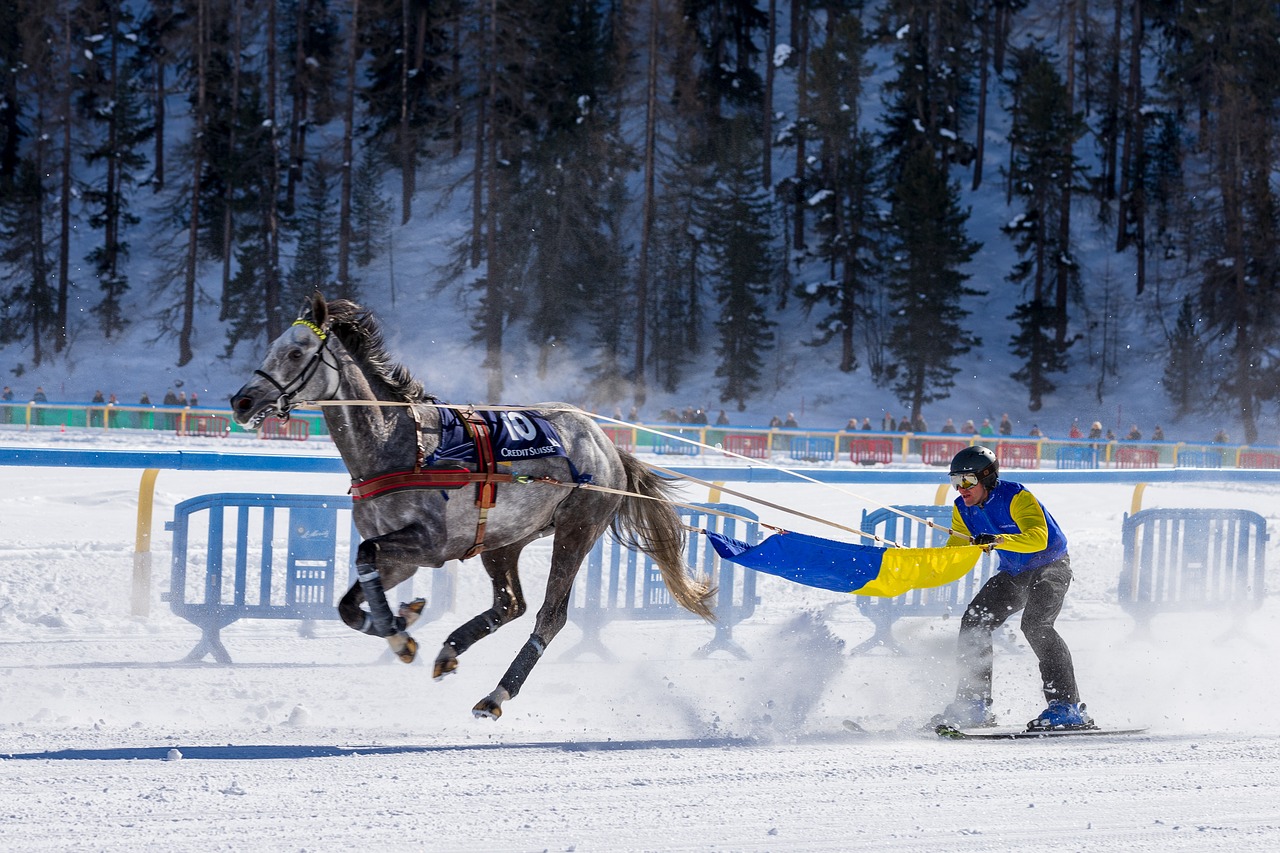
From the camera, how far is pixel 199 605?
7418mm

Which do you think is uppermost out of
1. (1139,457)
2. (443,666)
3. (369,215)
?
A: (369,215)

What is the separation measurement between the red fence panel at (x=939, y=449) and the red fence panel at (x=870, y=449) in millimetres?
715

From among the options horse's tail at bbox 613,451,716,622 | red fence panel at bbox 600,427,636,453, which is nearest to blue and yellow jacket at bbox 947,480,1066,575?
horse's tail at bbox 613,451,716,622

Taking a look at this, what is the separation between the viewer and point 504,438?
241 inches

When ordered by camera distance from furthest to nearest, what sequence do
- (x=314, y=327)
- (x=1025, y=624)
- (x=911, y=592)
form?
(x=911, y=592) → (x=1025, y=624) → (x=314, y=327)

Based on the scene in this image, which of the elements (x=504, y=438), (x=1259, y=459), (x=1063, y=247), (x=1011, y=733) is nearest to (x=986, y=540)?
(x=1011, y=733)

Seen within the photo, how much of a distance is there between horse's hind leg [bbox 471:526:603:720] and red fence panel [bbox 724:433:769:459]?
18.2 m

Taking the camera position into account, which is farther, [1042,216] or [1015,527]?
[1042,216]

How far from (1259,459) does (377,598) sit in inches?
893

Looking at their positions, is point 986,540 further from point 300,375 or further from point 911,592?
point 300,375

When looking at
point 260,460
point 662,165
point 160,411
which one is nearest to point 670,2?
point 662,165

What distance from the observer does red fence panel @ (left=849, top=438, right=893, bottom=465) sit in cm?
2427

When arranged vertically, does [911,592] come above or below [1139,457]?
below

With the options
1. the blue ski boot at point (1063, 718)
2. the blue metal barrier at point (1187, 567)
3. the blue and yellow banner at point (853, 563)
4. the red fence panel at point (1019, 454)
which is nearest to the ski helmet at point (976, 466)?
the blue and yellow banner at point (853, 563)
